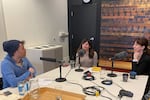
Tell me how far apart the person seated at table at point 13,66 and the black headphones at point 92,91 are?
756mm

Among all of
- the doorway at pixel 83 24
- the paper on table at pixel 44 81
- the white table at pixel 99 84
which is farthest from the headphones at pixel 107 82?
the doorway at pixel 83 24

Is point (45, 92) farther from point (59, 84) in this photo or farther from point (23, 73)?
point (23, 73)

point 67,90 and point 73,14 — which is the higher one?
point 73,14

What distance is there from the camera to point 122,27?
4.57 m

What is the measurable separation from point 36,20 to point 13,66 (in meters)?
2.22

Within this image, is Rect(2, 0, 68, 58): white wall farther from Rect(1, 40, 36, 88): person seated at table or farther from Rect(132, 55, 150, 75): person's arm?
Rect(132, 55, 150, 75): person's arm

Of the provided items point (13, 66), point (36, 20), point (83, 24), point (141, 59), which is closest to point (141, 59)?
point (141, 59)

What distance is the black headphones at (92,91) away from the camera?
5.59ft

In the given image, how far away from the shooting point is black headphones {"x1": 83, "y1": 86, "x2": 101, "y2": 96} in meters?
1.70

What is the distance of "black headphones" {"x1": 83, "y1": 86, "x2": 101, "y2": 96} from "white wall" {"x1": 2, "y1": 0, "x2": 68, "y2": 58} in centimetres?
229

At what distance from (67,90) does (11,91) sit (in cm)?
58

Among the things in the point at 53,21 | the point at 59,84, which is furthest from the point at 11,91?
the point at 53,21

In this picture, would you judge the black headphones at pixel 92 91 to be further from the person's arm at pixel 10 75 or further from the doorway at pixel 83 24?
the doorway at pixel 83 24

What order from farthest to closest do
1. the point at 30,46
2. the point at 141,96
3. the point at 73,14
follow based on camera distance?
the point at 73,14, the point at 30,46, the point at 141,96
